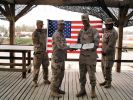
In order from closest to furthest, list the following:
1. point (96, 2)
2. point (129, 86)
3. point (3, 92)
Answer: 1. point (3, 92)
2. point (129, 86)
3. point (96, 2)

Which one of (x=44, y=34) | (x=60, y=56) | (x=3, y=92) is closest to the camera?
(x=60, y=56)

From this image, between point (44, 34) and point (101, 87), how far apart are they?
229 cm

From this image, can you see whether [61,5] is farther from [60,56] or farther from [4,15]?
[60,56]

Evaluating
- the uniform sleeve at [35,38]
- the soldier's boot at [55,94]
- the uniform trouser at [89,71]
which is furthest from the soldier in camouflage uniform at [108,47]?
the uniform sleeve at [35,38]

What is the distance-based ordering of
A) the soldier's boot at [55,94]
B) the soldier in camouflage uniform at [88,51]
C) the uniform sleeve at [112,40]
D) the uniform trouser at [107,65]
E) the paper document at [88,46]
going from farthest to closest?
the uniform trouser at [107,65] < the uniform sleeve at [112,40] < the soldier's boot at [55,94] < the soldier in camouflage uniform at [88,51] < the paper document at [88,46]

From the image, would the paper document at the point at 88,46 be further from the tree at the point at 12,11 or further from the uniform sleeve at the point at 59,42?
the tree at the point at 12,11

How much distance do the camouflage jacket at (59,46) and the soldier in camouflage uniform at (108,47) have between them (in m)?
1.57

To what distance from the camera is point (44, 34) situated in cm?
788

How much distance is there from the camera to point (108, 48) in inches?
Result: 308

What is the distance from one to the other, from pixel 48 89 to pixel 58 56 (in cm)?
136

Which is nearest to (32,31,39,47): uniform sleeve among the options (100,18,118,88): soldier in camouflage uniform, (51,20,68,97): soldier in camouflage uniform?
(51,20,68,97): soldier in camouflage uniform

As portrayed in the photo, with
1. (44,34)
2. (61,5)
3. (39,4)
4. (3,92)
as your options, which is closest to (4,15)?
(39,4)

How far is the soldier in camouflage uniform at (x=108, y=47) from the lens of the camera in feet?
25.3

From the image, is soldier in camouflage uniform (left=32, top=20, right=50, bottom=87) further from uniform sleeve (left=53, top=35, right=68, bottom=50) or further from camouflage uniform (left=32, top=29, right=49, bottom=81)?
uniform sleeve (left=53, top=35, right=68, bottom=50)
